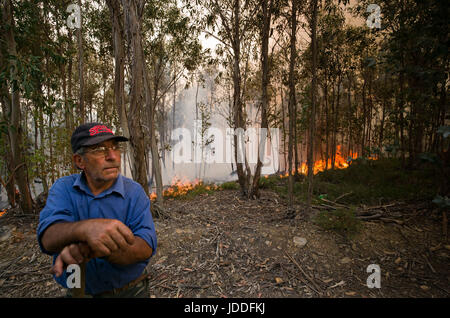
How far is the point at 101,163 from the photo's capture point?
1140 millimetres

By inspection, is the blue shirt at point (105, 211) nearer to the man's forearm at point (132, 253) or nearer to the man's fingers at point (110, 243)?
the man's forearm at point (132, 253)

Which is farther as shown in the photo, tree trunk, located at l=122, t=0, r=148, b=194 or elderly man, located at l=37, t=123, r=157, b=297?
tree trunk, located at l=122, t=0, r=148, b=194

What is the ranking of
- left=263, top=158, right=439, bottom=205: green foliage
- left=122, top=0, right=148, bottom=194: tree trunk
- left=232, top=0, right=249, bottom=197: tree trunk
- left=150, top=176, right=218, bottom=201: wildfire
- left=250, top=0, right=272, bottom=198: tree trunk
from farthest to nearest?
left=150, top=176, right=218, bottom=201: wildfire → left=232, top=0, right=249, bottom=197: tree trunk → left=263, top=158, right=439, bottom=205: green foliage → left=250, top=0, right=272, bottom=198: tree trunk → left=122, top=0, right=148, bottom=194: tree trunk

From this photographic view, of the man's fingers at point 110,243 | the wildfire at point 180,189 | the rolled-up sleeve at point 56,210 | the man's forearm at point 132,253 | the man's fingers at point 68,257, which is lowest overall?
the wildfire at point 180,189

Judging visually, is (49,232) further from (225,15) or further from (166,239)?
(225,15)

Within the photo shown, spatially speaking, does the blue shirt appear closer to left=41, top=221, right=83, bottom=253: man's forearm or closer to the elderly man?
the elderly man

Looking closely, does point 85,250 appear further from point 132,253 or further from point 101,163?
point 101,163

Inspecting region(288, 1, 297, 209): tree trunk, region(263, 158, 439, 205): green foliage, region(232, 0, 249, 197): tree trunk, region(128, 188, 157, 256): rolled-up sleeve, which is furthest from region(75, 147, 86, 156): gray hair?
region(232, 0, 249, 197): tree trunk

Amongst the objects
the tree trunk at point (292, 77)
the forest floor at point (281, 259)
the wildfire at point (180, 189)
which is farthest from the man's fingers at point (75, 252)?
the wildfire at point (180, 189)

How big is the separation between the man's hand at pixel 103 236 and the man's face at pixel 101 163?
15.3 inches

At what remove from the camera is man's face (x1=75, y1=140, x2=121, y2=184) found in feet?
3.72

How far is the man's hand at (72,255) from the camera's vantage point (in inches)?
28.9

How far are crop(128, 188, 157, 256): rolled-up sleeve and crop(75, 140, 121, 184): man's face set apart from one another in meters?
0.19

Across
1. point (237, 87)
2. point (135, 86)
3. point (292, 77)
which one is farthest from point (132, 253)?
point (237, 87)
